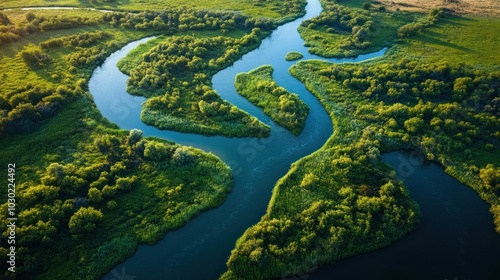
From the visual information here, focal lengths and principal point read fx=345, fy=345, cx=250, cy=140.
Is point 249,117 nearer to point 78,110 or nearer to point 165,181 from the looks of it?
point 165,181

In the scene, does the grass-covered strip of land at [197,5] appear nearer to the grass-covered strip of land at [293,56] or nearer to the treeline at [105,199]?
the grass-covered strip of land at [293,56]

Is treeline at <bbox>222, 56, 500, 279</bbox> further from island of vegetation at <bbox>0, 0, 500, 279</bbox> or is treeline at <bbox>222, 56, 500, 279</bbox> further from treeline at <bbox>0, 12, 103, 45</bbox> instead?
treeline at <bbox>0, 12, 103, 45</bbox>

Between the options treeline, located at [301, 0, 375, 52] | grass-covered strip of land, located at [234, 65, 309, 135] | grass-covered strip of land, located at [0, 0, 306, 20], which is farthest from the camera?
grass-covered strip of land, located at [0, 0, 306, 20]

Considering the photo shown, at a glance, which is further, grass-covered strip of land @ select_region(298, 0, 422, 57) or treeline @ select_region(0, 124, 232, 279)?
grass-covered strip of land @ select_region(298, 0, 422, 57)

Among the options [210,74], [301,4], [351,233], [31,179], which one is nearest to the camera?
[351,233]

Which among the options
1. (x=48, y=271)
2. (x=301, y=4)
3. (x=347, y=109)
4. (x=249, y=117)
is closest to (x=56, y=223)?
(x=48, y=271)

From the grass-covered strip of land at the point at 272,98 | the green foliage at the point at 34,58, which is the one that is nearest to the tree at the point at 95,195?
the grass-covered strip of land at the point at 272,98

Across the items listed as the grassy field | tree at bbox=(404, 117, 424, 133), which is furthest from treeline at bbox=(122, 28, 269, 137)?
tree at bbox=(404, 117, 424, 133)
